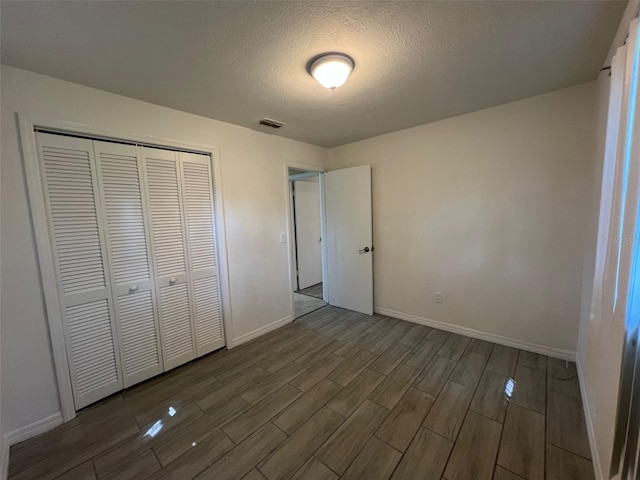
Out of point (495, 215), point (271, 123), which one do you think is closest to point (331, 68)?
point (271, 123)

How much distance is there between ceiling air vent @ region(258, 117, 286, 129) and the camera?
248 centimetres

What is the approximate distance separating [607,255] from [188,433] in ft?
8.78

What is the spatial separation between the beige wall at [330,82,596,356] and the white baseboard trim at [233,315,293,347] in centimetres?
139

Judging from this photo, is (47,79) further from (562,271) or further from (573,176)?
(562,271)

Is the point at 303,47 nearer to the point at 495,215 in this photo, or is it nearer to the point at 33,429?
the point at 495,215

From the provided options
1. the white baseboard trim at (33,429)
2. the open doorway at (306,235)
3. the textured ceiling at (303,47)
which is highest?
the textured ceiling at (303,47)

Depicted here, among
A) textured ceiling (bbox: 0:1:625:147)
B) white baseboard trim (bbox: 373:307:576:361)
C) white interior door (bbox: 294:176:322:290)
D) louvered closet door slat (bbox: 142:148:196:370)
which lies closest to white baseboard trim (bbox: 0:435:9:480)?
louvered closet door slat (bbox: 142:148:196:370)

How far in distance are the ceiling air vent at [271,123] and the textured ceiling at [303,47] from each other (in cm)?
34

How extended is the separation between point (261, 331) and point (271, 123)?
233 centimetres

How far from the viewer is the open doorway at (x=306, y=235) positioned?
4.69m

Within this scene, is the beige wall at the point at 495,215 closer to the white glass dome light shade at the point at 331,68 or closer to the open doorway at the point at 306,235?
the white glass dome light shade at the point at 331,68

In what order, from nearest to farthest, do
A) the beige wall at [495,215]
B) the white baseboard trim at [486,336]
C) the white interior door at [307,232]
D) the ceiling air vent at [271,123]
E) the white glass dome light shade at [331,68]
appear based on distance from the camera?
1. the white glass dome light shade at [331,68]
2. the beige wall at [495,215]
3. the white baseboard trim at [486,336]
4. the ceiling air vent at [271,123]
5. the white interior door at [307,232]

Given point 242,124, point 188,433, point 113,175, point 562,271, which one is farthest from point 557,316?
point 113,175

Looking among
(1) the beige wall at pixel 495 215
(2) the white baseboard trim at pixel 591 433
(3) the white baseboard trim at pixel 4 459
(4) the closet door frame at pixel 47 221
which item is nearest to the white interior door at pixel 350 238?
(1) the beige wall at pixel 495 215
